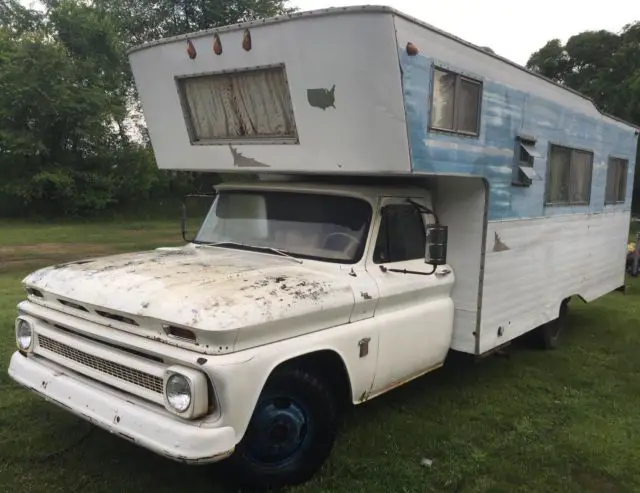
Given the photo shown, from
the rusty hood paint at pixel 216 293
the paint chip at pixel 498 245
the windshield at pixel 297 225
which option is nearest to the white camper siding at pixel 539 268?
the paint chip at pixel 498 245

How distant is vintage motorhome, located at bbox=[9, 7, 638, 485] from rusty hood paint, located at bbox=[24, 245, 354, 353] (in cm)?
1

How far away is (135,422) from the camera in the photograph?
3375mm

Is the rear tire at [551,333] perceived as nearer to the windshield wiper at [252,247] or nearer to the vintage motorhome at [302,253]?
the vintage motorhome at [302,253]

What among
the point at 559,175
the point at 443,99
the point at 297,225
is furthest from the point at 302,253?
the point at 559,175

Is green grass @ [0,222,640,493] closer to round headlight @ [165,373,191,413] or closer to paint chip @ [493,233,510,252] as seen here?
round headlight @ [165,373,191,413]

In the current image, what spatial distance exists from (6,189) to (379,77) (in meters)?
25.5

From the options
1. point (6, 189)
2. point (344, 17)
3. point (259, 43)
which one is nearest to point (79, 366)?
point (259, 43)

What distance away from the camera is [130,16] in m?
32.8

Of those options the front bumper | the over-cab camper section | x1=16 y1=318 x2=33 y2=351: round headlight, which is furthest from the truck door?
x1=16 y1=318 x2=33 y2=351: round headlight

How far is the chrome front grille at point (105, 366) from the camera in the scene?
3.47 m

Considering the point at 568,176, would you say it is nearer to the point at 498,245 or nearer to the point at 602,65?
the point at 498,245

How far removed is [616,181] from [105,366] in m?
7.54

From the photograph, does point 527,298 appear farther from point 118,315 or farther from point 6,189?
point 6,189

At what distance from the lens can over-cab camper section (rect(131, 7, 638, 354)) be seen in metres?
4.16
